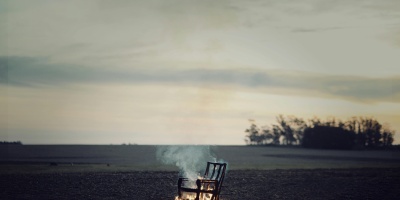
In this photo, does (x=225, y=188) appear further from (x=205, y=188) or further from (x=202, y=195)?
(x=205, y=188)

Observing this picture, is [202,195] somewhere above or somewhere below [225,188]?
above

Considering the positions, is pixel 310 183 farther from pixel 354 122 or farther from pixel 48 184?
pixel 354 122

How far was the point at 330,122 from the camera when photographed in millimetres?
172625

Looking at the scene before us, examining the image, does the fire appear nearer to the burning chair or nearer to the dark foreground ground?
the burning chair

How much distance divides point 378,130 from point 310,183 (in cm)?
14998

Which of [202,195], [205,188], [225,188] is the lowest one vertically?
[225,188]

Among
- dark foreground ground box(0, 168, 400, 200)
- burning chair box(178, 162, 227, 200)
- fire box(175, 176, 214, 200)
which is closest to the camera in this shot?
burning chair box(178, 162, 227, 200)

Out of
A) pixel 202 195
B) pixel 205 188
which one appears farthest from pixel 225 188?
pixel 205 188

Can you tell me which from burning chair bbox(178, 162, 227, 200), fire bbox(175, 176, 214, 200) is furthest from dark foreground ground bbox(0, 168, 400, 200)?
burning chair bbox(178, 162, 227, 200)

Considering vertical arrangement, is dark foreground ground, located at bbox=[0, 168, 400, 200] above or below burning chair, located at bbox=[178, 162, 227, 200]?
below

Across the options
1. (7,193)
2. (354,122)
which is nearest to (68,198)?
(7,193)

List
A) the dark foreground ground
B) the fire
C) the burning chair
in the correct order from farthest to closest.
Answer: the dark foreground ground → the fire → the burning chair

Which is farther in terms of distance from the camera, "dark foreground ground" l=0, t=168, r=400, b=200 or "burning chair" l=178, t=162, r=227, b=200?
"dark foreground ground" l=0, t=168, r=400, b=200

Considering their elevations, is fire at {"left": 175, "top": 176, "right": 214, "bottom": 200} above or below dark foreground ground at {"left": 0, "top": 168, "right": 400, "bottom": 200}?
above
